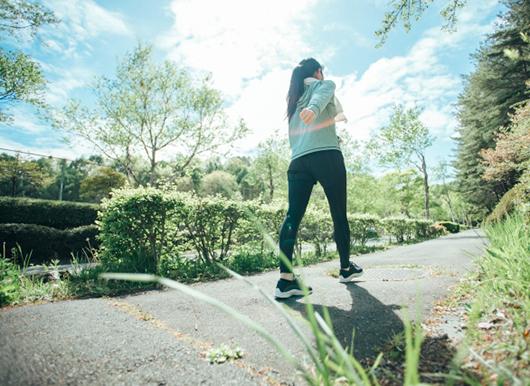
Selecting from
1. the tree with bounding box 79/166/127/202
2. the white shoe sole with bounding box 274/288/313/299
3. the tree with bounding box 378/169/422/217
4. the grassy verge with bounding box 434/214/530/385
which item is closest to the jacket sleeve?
the white shoe sole with bounding box 274/288/313/299

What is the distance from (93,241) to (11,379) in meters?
13.6

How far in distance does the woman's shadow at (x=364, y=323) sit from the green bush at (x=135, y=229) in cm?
274

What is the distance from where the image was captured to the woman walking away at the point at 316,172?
2.69 m

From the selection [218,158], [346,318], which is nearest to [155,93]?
[218,158]

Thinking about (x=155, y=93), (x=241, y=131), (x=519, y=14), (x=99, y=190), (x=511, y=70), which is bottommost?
(x=99, y=190)

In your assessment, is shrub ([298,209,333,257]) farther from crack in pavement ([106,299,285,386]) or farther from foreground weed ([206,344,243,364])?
foreground weed ([206,344,243,364])

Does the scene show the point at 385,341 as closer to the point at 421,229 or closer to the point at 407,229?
the point at 407,229

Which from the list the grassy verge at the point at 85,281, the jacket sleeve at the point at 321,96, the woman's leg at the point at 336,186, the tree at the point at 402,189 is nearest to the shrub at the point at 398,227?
the grassy verge at the point at 85,281

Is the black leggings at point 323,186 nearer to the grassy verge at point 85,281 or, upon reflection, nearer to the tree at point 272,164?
the grassy verge at point 85,281

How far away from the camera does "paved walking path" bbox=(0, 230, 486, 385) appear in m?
1.25

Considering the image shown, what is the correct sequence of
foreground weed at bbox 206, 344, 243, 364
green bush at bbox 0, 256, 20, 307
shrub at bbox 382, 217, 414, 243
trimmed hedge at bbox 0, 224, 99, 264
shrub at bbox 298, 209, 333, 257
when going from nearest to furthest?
foreground weed at bbox 206, 344, 243, 364
green bush at bbox 0, 256, 20, 307
shrub at bbox 298, 209, 333, 257
trimmed hedge at bbox 0, 224, 99, 264
shrub at bbox 382, 217, 414, 243

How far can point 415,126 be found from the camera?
32281 mm

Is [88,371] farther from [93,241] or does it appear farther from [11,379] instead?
[93,241]

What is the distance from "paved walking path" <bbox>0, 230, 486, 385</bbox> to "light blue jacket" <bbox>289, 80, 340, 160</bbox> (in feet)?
4.38
